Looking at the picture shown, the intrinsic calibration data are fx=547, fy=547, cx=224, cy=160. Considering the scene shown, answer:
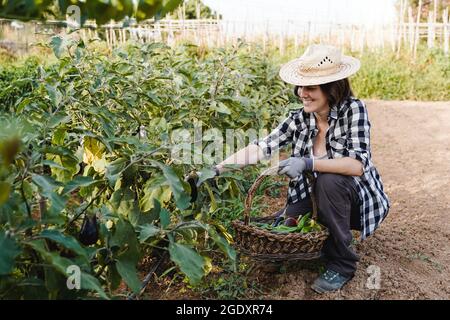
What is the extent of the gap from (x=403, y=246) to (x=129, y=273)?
64.9 inches

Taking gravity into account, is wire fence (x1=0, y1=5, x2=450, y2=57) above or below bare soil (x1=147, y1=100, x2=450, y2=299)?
above

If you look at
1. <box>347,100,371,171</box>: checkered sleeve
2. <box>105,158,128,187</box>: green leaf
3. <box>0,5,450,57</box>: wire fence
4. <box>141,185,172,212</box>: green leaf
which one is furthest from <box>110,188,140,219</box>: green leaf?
<box>0,5,450,57</box>: wire fence

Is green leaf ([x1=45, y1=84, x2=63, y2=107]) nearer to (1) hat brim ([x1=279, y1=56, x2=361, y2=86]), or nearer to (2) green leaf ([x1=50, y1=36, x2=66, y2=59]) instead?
(2) green leaf ([x1=50, y1=36, x2=66, y2=59])

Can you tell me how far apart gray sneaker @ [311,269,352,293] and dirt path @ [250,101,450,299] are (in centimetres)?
2

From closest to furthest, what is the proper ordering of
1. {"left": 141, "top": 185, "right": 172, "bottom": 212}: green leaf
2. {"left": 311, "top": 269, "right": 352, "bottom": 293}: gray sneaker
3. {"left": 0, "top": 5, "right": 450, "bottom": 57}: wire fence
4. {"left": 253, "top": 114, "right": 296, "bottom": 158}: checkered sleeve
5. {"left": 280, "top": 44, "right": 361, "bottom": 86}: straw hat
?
{"left": 141, "top": 185, "right": 172, "bottom": 212}: green leaf, {"left": 311, "top": 269, "right": 352, "bottom": 293}: gray sneaker, {"left": 280, "top": 44, "right": 361, "bottom": 86}: straw hat, {"left": 253, "top": 114, "right": 296, "bottom": 158}: checkered sleeve, {"left": 0, "top": 5, "right": 450, "bottom": 57}: wire fence

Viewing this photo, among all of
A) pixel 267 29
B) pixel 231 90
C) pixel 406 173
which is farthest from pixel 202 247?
pixel 267 29

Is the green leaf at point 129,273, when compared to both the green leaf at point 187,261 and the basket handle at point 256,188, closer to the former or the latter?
the green leaf at point 187,261

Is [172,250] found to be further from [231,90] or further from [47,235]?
[231,90]

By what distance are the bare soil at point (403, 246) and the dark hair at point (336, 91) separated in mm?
709

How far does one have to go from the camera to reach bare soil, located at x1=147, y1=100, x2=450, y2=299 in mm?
2215

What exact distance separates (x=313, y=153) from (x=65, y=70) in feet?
3.88

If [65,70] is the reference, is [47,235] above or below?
below
